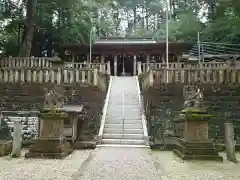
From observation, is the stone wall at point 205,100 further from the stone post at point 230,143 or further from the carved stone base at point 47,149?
the carved stone base at point 47,149

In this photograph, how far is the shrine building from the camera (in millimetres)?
28688

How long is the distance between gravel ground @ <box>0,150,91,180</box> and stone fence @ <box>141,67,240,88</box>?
24.3ft

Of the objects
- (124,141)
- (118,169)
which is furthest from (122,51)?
(118,169)

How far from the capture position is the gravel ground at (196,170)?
608 centimetres

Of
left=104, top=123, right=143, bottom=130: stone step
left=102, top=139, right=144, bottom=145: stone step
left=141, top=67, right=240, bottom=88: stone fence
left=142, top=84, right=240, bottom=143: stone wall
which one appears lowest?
left=102, top=139, right=144, bottom=145: stone step

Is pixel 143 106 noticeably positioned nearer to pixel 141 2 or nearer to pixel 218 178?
pixel 218 178

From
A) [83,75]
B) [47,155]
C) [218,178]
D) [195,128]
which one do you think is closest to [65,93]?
[83,75]

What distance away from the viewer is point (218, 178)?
5965 mm

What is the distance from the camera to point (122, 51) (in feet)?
98.4

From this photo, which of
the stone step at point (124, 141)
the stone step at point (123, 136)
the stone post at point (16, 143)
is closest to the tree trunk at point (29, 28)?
the stone step at point (123, 136)

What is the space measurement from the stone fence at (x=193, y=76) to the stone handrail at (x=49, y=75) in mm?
2713

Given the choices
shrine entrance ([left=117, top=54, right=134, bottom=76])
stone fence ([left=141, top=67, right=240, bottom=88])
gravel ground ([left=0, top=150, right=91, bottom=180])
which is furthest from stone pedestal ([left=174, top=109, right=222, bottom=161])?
shrine entrance ([left=117, top=54, right=134, bottom=76])

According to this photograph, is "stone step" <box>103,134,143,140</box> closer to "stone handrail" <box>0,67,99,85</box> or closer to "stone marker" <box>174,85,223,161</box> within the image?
"stone handrail" <box>0,67,99,85</box>

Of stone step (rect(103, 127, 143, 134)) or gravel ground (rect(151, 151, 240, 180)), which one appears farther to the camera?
stone step (rect(103, 127, 143, 134))
